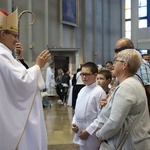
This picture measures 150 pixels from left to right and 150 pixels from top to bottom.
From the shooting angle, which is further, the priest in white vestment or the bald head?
the bald head

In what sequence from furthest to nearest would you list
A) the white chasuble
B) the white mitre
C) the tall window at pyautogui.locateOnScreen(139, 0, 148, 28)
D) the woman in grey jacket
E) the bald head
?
the tall window at pyautogui.locateOnScreen(139, 0, 148, 28) → the bald head → the white mitre → the white chasuble → the woman in grey jacket

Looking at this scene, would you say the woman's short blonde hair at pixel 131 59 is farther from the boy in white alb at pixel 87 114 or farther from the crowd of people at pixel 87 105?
the boy in white alb at pixel 87 114

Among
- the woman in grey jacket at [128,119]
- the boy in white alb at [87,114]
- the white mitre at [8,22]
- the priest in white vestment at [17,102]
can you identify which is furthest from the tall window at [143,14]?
the woman in grey jacket at [128,119]

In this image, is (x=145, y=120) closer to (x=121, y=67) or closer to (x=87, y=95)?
(x=121, y=67)

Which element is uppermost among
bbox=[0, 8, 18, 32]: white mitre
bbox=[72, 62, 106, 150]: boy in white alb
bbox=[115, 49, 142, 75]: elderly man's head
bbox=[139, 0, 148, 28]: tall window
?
bbox=[139, 0, 148, 28]: tall window

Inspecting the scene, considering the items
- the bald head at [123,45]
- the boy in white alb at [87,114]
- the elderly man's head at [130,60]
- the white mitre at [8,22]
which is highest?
the white mitre at [8,22]

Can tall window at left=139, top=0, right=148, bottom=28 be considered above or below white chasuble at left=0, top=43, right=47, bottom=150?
above

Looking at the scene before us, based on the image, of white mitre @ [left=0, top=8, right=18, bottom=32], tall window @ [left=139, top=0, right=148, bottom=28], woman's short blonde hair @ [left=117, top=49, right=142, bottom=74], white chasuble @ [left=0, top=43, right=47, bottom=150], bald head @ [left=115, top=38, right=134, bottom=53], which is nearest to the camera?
woman's short blonde hair @ [left=117, top=49, right=142, bottom=74]

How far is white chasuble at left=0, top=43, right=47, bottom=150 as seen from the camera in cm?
237

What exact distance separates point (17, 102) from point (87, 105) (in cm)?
77

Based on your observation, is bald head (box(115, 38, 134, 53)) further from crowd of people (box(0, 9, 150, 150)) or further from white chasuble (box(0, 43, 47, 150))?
white chasuble (box(0, 43, 47, 150))

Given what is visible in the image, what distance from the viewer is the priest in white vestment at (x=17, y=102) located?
2.37m

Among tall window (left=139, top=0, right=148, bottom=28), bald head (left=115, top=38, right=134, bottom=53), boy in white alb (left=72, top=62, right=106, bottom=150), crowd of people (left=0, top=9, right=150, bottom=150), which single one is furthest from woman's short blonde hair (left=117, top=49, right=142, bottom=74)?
tall window (left=139, top=0, right=148, bottom=28)

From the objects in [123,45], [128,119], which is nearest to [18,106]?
[128,119]
